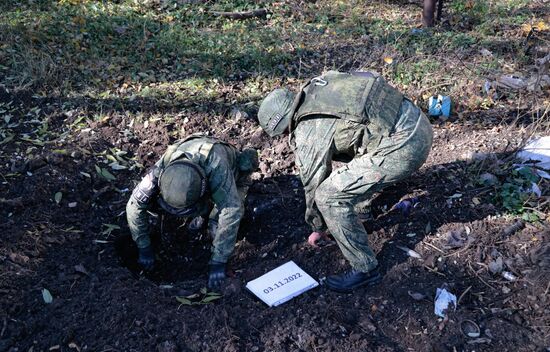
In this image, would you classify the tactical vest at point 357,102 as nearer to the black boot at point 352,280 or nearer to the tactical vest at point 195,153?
Result: the tactical vest at point 195,153

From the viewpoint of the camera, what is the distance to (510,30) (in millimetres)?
6695

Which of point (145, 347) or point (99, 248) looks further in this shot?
point (99, 248)

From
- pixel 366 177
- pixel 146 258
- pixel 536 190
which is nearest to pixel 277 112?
pixel 366 177

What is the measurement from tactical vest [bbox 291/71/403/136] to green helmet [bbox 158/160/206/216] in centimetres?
79

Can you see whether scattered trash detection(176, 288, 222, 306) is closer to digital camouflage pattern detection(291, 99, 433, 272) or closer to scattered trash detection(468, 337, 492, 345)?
digital camouflage pattern detection(291, 99, 433, 272)

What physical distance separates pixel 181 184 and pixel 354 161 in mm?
1153

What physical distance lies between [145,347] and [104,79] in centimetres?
362

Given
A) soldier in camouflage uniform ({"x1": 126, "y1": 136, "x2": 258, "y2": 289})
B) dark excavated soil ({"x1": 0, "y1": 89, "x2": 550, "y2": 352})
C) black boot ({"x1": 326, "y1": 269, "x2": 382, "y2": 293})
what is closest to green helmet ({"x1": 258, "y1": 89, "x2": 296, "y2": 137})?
soldier in camouflage uniform ({"x1": 126, "y1": 136, "x2": 258, "y2": 289})

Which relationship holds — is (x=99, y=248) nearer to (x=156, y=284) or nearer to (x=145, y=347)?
(x=156, y=284)

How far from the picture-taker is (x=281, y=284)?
3.64 m

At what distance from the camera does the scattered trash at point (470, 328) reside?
3.25 meters

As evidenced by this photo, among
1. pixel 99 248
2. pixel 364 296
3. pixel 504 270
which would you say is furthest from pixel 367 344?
pixel 99 248

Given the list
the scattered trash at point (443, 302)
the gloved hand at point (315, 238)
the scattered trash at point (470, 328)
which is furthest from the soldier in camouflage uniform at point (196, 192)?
the scattered trash at point (470, 328)

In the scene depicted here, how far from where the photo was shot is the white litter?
4.36 metres
